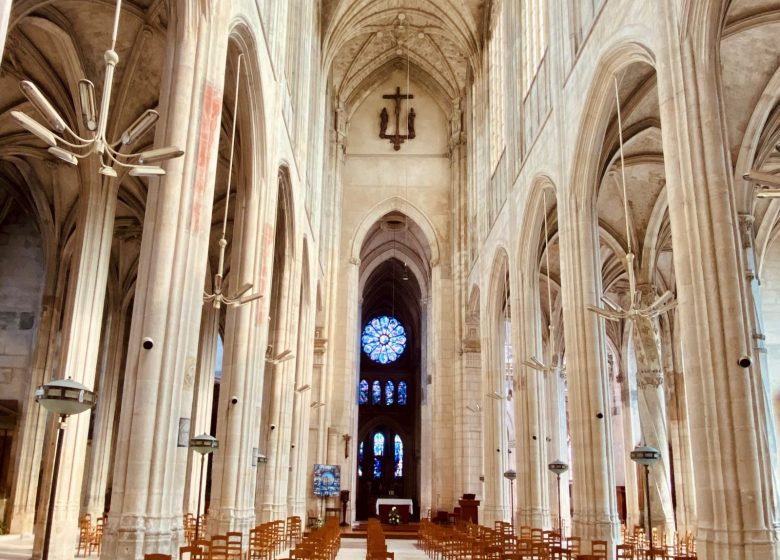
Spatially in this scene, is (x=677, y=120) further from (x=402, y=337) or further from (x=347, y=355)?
(x=402, y=337)

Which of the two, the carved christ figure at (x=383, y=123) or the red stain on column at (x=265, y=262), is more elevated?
the carved christ figure at (x=383, y=123)

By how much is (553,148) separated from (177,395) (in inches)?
446

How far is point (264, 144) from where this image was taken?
14.5m

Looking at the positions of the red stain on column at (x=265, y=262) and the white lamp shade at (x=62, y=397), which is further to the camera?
the red stain on column at (x=265, y=262)

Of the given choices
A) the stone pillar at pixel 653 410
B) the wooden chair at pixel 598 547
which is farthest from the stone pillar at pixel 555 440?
the wooden chair at pixel 598 547

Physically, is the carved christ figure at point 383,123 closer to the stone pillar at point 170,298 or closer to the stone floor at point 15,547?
the stone floor at point 15,547

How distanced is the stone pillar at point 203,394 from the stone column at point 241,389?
10251 millimetres

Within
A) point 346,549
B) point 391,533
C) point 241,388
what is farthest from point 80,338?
point 391,533

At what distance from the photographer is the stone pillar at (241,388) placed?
13086 millimetres

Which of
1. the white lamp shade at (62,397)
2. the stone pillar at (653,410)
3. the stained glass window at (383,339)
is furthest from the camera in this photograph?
the stained glass window at (383,339)

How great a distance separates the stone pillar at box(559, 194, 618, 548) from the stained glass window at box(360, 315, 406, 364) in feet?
112

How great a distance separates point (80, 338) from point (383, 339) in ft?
115

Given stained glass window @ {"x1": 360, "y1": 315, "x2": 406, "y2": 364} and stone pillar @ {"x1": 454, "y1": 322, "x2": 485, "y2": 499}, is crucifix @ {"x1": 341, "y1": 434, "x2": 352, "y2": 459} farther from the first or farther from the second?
stained glass window @ {"x1": 360, "y1": 315, "x2": 406, "y2": 364}

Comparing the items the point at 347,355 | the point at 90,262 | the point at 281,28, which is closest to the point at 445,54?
the point at 347,355
